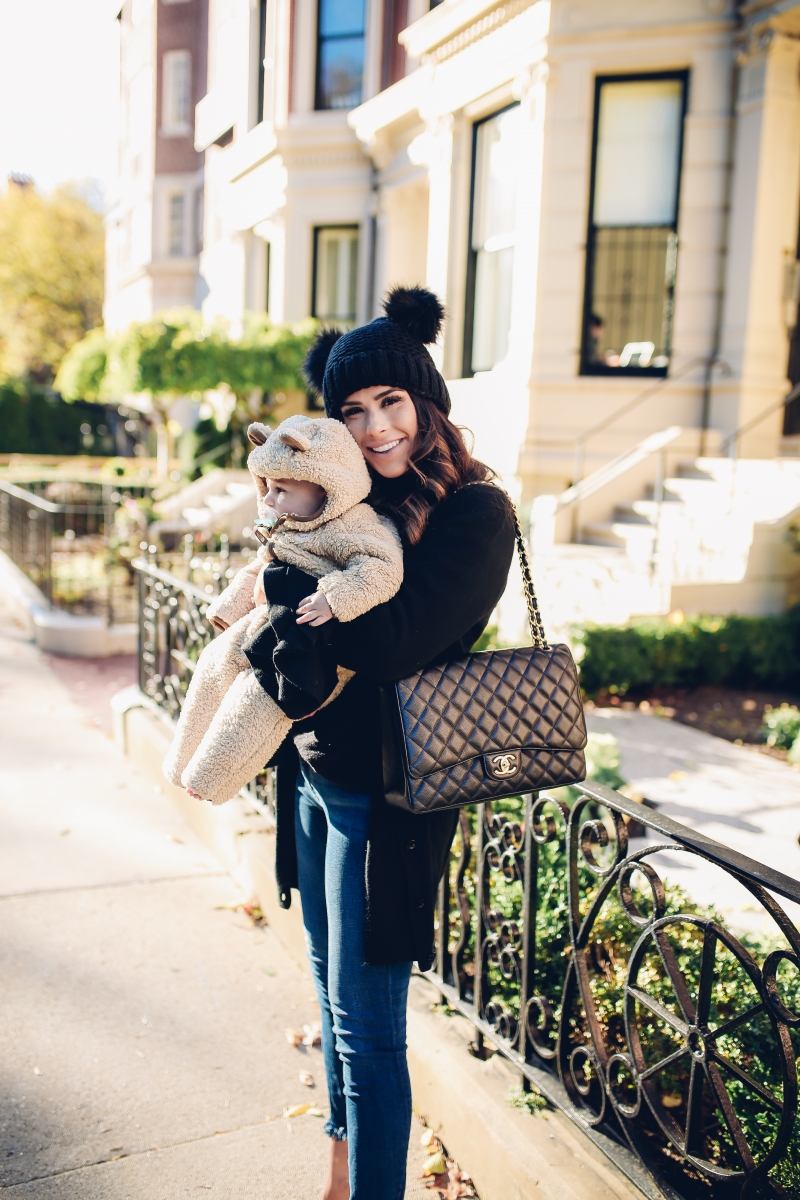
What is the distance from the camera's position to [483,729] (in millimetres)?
1920

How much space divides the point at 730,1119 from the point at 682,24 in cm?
1024

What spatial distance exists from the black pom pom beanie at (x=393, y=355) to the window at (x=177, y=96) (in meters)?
27.6

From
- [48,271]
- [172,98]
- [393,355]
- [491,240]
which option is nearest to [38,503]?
[491,240]

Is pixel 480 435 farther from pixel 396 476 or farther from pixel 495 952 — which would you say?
pixel 495 952

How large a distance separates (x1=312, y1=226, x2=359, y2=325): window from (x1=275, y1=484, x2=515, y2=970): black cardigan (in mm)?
13902

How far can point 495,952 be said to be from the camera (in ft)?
9.48

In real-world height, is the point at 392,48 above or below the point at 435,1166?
above

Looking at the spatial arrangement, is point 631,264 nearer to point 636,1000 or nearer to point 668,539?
point 668,539

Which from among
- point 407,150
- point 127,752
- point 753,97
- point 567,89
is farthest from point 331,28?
point 127,752

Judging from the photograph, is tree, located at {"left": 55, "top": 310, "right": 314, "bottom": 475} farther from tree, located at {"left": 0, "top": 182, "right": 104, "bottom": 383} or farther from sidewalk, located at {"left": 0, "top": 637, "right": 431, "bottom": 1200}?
tree, located at {"left": 0, "top": 182, "right": 104, "bottom": 383}

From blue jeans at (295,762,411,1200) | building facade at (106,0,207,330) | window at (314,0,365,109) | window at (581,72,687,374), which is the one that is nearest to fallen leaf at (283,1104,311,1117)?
blue jeans at (295,762,411,1200)

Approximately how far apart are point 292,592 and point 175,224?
1072 inches

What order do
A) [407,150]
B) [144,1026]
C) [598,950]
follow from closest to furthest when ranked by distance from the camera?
[598,950] → [144,1026] → [407,150]

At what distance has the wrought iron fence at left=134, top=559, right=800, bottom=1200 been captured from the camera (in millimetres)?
1895
